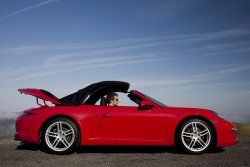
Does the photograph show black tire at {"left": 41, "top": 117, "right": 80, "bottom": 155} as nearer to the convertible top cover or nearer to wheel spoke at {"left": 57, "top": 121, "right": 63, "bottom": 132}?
wheel spoke at {"left": 57, "top": 121, "right": 63, "bottom": 132}

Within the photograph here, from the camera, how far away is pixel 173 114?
283 inches

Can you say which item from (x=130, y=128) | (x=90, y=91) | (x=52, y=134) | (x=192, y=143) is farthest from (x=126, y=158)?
(x=90, y=91)

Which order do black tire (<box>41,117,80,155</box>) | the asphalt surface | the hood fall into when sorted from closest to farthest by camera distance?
the asphalt surface
black tire (<box>41,117,80,155</box>)
the hood

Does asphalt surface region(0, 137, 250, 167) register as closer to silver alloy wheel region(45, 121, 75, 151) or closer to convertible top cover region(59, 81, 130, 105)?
silver alloy wheel region(45, 121, 75, 151)

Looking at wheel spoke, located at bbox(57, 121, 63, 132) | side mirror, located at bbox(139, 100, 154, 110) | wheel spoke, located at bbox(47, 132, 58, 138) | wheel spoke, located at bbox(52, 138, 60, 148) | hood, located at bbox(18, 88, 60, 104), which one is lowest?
wheel spoke, located at bbox(52, 138, 60, 148)

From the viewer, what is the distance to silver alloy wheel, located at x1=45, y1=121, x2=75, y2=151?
23.3 feet

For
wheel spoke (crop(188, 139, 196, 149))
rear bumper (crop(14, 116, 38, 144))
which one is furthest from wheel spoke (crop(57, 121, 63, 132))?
wheel spoke (crop(188, 139, 196, 149))

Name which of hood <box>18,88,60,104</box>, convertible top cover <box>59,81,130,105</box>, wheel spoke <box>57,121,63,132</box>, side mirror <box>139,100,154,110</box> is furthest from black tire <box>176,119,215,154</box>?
hood <box>18,88,60,104</box>

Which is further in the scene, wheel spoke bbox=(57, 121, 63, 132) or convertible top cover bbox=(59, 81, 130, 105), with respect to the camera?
convertible top cover bbox=(59, 81, 130, 105)

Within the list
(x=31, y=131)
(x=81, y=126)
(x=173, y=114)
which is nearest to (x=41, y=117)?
(x=31, y=131)

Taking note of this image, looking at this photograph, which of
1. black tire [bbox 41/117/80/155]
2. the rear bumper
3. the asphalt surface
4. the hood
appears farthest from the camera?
the hood

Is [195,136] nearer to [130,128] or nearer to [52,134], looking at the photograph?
[130,128]

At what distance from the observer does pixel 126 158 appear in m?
6.53

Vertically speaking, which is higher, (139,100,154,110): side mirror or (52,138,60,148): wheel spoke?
(139,100,154,110): side mirror
